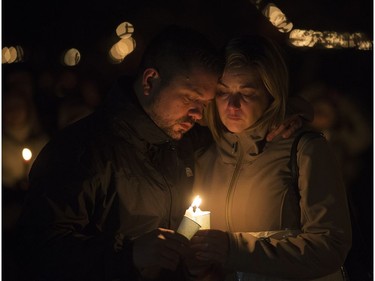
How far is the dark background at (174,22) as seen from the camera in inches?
240

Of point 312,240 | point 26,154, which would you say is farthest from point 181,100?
point 26,154

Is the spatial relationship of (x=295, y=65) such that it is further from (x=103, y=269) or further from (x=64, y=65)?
(x=103, y=269)

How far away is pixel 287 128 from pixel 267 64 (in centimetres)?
37

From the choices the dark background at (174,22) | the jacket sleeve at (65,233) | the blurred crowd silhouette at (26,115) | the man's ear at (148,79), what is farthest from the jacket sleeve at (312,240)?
the dark background at (174,22)

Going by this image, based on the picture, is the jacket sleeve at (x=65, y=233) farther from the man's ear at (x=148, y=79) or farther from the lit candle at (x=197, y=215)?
the man's ear at (x=148, y=79)

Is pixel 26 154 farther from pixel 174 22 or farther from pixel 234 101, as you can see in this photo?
pixel 234 101

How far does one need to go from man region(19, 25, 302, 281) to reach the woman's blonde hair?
0.13m

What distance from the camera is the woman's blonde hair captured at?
3.09 meters

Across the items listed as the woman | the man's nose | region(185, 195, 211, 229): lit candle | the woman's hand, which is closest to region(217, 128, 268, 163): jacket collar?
the woman

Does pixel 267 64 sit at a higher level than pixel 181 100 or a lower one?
higher

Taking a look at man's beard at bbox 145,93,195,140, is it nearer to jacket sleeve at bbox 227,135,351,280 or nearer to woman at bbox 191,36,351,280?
woman at bbox 191,36,351,280

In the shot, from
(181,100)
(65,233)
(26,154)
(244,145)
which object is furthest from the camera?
(26,154)

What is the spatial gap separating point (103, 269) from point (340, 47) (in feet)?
15.4

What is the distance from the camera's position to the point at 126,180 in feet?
9.53
